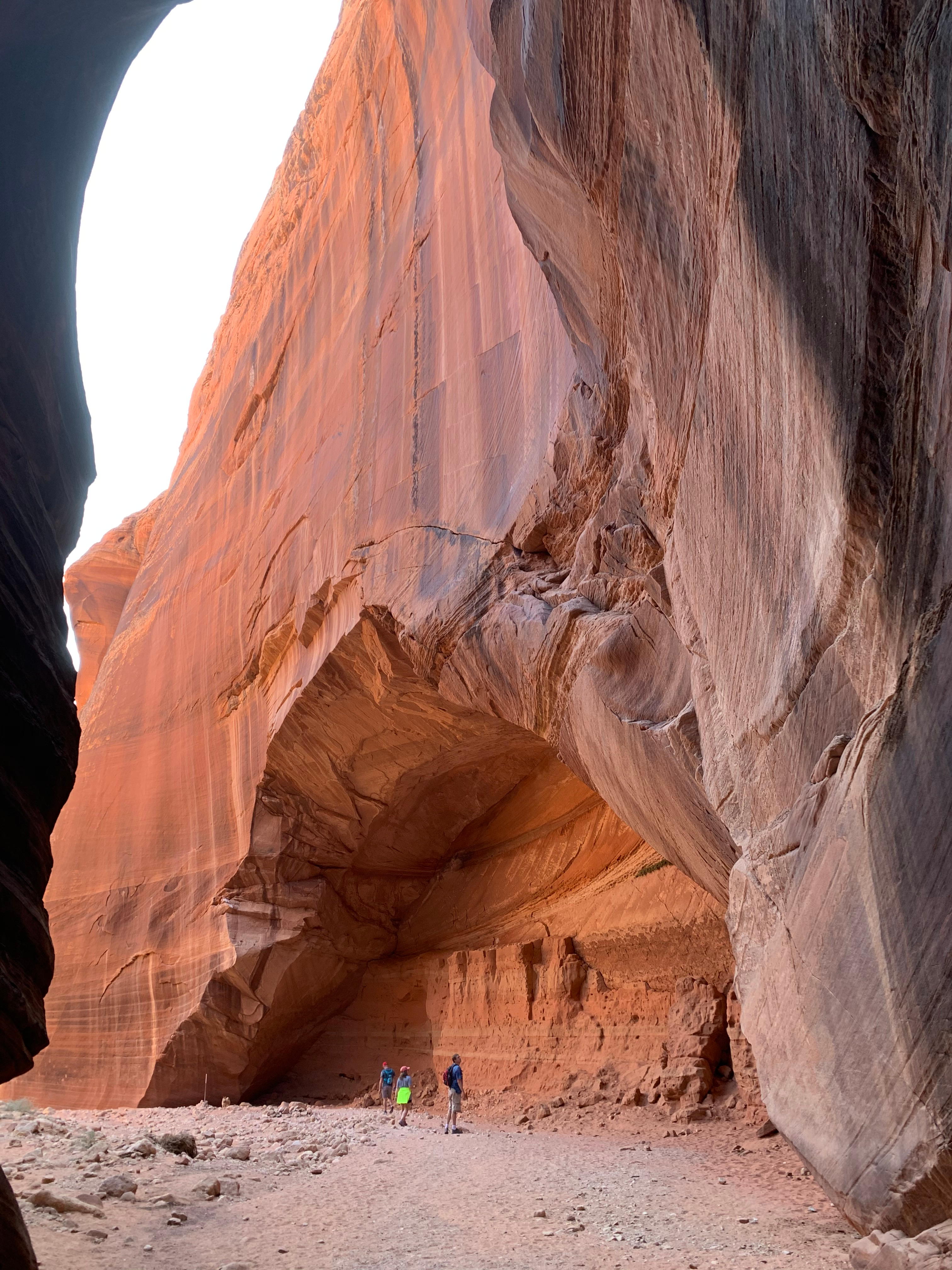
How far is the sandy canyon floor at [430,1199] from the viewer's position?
428 centimetres

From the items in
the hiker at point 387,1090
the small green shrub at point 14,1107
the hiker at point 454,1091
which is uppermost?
the hiker at point 454,1091

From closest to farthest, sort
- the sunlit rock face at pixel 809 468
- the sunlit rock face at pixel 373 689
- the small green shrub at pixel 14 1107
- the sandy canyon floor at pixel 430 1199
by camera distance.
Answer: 1. the sunlit rock face at pixel 809 468
2. the sandy canyon floor at pixel 430 1199
3. the sunlit rock face at pixel 373 689
4. the small green shrub at pixel 14 1107

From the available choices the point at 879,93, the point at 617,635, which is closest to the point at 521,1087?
the point at 617,635

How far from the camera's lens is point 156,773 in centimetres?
1464

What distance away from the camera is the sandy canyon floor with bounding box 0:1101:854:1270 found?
14.0ft

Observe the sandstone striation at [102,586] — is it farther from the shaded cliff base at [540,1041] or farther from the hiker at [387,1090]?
the hiker at [387,1090]

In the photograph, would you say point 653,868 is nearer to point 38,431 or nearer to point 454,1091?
point 454,1091

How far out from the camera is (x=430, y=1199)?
5641 millimetres

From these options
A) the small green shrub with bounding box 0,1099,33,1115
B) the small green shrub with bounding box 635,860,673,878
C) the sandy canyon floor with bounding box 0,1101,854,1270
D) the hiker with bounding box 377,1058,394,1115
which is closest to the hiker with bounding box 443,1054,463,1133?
the sandy canyon floor with bounding box 0,1101,854,1270

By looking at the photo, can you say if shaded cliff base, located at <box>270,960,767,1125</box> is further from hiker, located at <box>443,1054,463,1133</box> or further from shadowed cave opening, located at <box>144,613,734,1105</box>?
hiker, located at <box>443,1054,463,1133</box>

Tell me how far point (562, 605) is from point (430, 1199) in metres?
4.41

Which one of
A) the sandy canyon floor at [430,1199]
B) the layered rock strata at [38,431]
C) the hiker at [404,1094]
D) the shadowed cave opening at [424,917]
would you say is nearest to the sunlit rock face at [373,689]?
the shadowed cave opening at [424,917]

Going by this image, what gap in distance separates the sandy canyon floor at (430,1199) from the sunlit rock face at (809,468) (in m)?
1.05

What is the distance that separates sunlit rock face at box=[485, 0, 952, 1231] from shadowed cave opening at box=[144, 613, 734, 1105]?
5.10 m
